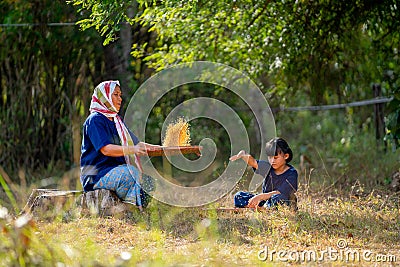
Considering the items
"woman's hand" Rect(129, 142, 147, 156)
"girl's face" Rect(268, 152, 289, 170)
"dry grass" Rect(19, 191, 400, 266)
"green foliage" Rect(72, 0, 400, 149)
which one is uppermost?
"green foliage" Rect(72, 0, 400, 149)

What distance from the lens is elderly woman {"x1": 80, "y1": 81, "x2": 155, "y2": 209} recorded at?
6070 mm

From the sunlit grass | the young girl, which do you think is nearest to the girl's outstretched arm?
the young girl

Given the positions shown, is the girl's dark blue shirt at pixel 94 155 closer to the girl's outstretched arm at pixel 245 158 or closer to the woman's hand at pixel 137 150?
the woman's hand at pixel 137 150

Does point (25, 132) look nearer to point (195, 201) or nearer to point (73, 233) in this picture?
point (195, 201)

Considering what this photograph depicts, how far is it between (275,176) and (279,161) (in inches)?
5.4

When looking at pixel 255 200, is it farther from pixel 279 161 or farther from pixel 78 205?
pixel 78 205

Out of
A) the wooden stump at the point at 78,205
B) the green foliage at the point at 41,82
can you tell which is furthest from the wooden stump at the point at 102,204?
the green foliage at the point at 41,82

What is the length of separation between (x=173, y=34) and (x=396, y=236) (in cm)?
425

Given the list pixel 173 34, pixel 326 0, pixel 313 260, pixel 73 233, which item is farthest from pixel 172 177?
pixel 313 260

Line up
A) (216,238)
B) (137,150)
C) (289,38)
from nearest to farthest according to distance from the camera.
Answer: (216,238) → (137,150) → (289,38)

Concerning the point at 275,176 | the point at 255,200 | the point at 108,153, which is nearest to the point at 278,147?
the point at 275,176

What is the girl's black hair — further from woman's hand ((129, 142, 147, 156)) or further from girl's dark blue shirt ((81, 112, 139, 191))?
girl's dark blue shirt ((81, 112, 139, 191))

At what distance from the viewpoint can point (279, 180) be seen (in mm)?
6207

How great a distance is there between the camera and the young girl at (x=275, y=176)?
6.10 metres
